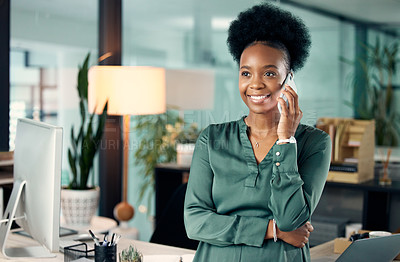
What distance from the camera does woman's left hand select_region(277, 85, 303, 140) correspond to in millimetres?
1649

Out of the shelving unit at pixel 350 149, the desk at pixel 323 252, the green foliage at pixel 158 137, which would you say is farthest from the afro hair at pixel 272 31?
the green foliage at pixel 158 137

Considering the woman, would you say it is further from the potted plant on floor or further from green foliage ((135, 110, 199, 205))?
green foliage ((135, 110, 199, 205))

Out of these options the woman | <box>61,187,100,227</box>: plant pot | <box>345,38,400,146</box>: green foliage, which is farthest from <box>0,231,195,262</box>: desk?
<box>345,38,400,146</box>: green foliage

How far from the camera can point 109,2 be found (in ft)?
14.9

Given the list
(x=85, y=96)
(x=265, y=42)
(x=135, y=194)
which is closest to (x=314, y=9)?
(x=85, y=96)

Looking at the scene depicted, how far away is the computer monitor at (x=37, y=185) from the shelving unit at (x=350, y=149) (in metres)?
2.03

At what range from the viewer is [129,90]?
13.0 ft

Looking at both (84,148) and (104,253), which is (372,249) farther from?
(84,148)

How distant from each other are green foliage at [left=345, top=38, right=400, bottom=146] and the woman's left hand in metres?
2.66

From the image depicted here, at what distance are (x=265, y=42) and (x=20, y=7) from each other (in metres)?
2.80

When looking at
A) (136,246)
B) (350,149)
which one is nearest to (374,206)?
(350,149)

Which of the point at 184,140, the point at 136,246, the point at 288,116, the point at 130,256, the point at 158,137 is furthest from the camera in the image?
Result: the point at 158,137

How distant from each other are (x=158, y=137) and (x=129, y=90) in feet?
2.82

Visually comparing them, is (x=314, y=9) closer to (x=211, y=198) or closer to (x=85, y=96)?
(x=85, y=96)
